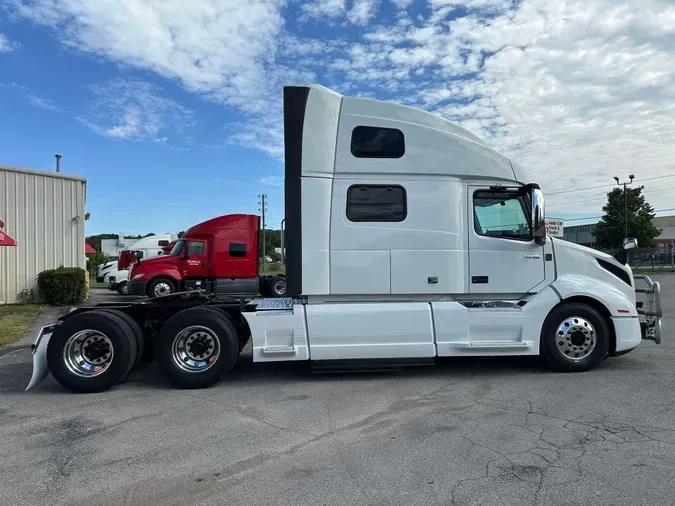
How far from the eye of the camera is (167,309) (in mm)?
6660

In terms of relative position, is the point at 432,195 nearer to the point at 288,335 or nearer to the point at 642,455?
the point at 288,335

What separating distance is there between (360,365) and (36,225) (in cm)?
1581

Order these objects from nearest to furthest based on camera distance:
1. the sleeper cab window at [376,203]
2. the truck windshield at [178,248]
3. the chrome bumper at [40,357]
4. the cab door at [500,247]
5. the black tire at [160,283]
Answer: the chrome bumper at [40,357] < the sleeper cab window at [376,203] < the cab door at [500,247] < the black tire at [160,283] < the truck windshield at [178,248]

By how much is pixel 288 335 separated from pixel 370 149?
2.60 m

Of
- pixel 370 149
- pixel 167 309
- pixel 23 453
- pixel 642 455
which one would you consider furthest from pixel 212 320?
pixel 642 455

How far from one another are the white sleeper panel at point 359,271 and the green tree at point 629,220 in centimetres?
4355

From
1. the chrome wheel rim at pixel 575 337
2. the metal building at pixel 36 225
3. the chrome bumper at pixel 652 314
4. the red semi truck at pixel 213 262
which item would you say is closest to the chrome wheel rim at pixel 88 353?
the chrome wheel rim at pixel 575 337

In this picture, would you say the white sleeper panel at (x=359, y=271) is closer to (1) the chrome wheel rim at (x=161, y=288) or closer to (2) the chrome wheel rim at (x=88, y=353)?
(2) the chrome wheel rim at (x=88, y=353)

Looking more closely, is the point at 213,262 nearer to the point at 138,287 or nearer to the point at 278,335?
the point at 138,287

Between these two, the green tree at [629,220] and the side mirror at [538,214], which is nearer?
the side mirror at [538,214]

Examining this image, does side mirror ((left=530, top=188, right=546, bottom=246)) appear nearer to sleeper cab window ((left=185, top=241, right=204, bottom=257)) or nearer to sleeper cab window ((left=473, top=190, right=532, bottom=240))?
sleeper cab window ((left=473, top=190, right=532, bottom=240))

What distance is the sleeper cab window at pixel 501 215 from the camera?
22.0ft

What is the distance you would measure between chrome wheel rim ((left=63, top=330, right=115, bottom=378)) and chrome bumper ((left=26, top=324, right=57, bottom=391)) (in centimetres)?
27

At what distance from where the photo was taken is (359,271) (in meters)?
6.44
